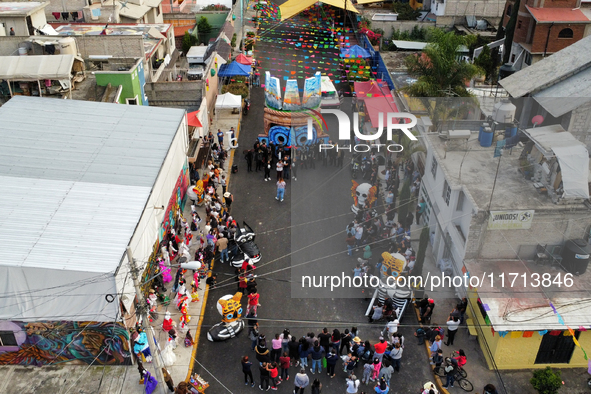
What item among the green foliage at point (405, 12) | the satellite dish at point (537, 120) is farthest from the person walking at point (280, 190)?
the green foliage at point (405, 12)

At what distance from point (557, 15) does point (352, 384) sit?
25450mm

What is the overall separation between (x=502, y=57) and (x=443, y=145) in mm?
17653

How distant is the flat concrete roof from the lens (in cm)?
1681

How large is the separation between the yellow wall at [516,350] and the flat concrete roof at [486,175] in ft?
11.9

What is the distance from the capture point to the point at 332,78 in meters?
35.8

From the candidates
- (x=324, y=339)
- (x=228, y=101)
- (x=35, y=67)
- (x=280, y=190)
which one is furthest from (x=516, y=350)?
(x=35, y=67)

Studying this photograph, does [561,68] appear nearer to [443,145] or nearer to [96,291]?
[443,145]

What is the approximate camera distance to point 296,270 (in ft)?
63.5

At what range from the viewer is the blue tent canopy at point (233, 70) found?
33.8 metres

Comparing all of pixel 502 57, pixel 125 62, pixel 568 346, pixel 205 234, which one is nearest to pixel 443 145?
pixel 568 346

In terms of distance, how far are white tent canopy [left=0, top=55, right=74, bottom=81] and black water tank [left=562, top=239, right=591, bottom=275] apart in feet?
65.9

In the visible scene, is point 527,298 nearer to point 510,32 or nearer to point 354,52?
point 510,32

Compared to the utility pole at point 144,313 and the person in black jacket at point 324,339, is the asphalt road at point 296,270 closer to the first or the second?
the person in black jacket at point 324,339

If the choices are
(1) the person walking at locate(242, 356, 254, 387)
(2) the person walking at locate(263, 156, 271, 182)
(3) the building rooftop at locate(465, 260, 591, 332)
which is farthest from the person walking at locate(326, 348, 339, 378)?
(2) the person walking at locate(263, 156, 271, 182)
